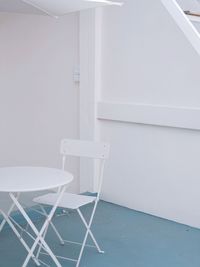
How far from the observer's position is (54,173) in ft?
13.6

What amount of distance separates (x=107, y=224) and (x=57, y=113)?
1.71m

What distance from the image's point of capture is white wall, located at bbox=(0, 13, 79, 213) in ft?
20.5

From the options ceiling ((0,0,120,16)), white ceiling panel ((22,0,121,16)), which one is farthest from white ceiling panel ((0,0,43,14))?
white ceiling panel ((22,0,121,16))

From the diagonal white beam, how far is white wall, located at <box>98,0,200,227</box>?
5 centimetres

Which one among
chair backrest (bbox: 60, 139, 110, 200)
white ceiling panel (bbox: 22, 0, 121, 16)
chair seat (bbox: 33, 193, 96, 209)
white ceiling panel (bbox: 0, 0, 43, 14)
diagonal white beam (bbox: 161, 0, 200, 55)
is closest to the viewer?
chair seat (bbox: 33, 193, 96, 209)

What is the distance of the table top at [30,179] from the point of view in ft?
11.9

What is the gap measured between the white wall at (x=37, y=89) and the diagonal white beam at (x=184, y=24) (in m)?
1.40

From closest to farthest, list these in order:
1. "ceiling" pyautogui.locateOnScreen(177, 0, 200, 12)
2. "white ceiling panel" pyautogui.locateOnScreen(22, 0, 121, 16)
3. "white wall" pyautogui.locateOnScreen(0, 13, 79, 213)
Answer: "white ceiling panel" pyautogui.locateOnScreen(22, 0, 121, 16)
"white wall" pyautogui.locateOnScreen(0, 13, 79, 213)
"ceiling" pyautogui.locateOnScreen(177, 0, 200, 12)

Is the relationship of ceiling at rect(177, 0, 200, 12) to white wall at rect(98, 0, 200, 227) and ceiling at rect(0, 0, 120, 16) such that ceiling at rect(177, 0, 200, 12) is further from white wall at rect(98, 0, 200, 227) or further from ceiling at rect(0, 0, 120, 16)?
ceiling at rect(0, 0, 120, 16)

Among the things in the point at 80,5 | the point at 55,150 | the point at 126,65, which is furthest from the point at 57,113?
the point at 80,5

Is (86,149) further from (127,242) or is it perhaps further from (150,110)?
(150,110)

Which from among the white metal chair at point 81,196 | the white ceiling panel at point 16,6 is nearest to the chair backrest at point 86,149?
the white metal chair at point 81,196

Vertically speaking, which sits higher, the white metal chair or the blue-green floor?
the white metal chair

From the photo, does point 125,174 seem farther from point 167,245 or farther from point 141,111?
point 167,245
